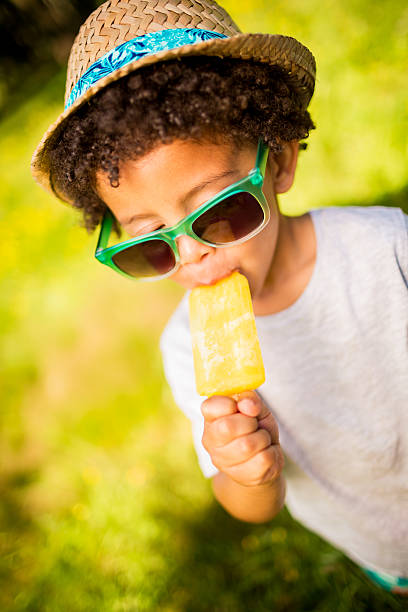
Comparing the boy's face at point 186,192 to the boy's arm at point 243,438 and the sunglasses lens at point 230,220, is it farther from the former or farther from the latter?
the boy's arm at point 243,438

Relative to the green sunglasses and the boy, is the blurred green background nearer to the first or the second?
the boy

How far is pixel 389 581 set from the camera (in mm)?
2021

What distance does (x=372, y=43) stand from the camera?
3.58 meters

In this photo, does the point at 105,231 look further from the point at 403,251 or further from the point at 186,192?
the point at 403,251

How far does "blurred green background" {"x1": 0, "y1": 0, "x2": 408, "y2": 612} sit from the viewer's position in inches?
105

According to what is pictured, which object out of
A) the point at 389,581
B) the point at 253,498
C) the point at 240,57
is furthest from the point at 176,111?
the point at 389,581

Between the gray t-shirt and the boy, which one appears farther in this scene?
the gray t-shirt

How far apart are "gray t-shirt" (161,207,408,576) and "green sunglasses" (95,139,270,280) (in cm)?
47

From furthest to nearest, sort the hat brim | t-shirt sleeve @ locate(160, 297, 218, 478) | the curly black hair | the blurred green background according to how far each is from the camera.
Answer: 1. the blurred green background
2. t-shirt sleeve @ locate(160, 297, 218, 478)
3. the curly black hair
4. the hat brim

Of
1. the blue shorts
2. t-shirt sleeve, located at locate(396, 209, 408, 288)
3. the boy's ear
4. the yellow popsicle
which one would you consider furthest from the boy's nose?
the blue shorts

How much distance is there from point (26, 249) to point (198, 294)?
16.4ft

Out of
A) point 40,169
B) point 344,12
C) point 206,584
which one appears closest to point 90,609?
point 206,584

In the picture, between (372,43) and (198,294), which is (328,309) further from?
(372,43)

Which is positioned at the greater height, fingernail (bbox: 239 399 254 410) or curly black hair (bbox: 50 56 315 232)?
curly black hair (bbox: 50 56 315 232)
